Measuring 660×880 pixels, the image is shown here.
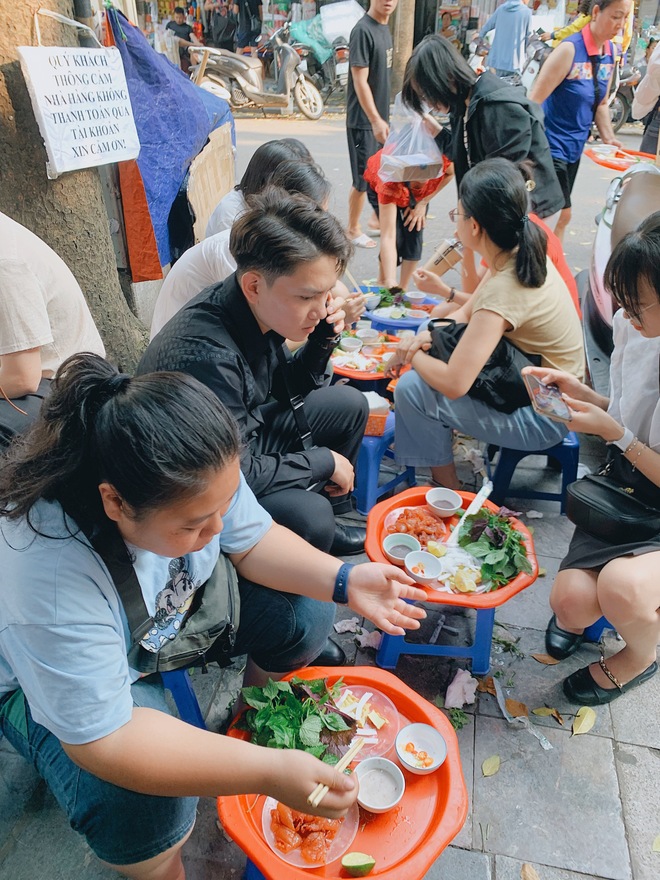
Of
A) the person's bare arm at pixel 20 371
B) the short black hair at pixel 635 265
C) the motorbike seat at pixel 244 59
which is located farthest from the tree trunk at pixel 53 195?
the motorbike seat at pixel 244 59

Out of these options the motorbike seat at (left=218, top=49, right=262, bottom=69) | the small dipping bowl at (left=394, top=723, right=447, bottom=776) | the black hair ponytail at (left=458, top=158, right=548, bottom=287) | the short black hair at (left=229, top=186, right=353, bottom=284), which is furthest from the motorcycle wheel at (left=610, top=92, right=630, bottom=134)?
the small dipping bowl at (left=394, top=723, right=447, bottom=776)

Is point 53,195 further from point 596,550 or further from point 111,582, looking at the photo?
point 596,550

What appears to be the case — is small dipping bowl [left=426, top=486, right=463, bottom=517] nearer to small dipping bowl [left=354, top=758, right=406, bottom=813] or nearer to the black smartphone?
the black smartphone

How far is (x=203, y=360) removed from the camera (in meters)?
2.23

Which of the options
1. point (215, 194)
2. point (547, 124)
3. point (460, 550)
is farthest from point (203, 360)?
point (547, 124)

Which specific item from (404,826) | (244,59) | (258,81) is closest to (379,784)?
(404,826)

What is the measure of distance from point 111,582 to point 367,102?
5.82 metres

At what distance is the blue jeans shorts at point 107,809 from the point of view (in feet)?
4.89

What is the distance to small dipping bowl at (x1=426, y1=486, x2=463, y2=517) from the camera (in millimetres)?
2721

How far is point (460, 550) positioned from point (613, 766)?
35.5 inches

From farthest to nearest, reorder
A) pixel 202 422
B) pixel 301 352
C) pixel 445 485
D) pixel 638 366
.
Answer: pixel 445 485
pixel 301 352
pixel 638 366
pixel 202 422

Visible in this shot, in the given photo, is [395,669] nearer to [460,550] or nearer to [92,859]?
[460,550]

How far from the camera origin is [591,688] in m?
2.37

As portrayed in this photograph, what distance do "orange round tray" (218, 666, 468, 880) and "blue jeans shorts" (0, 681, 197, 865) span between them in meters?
0.14
